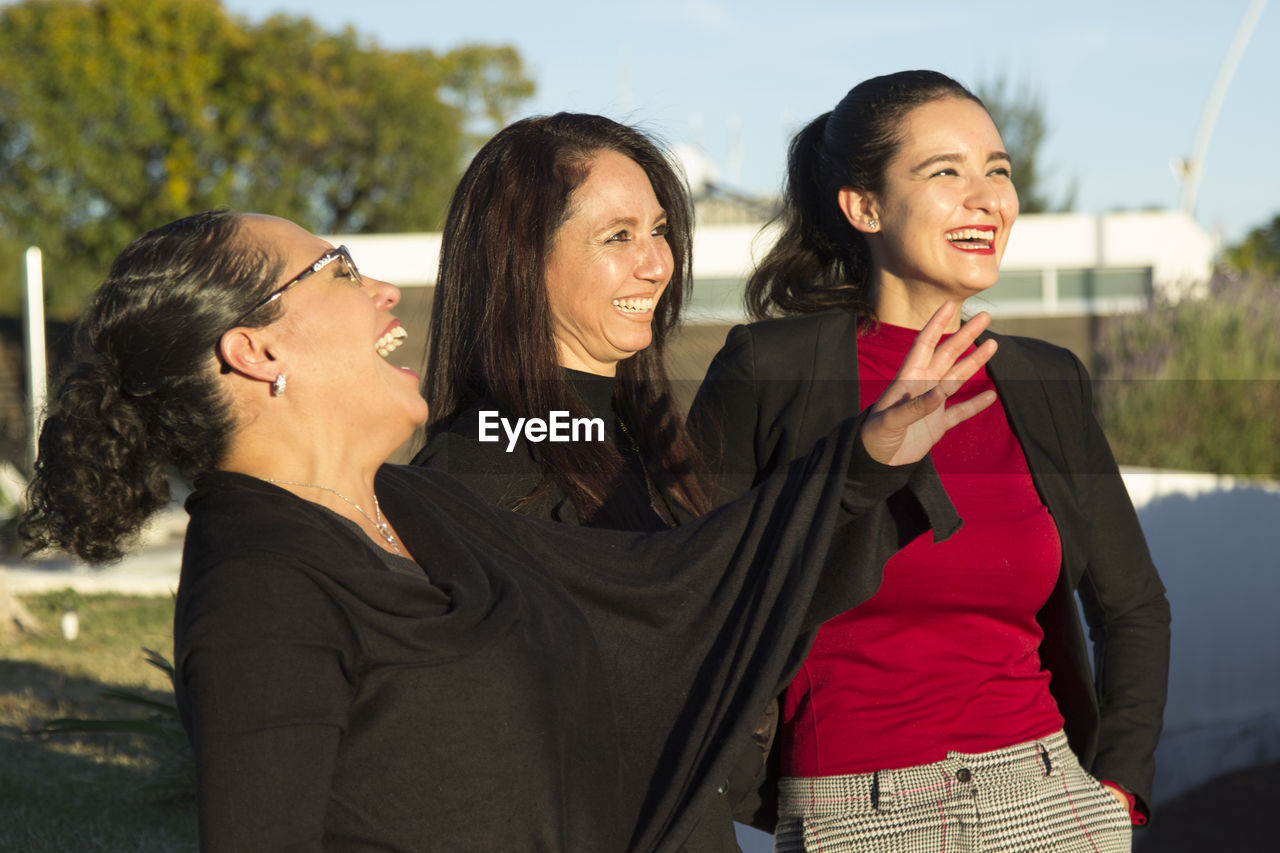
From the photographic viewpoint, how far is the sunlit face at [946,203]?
2.85 m

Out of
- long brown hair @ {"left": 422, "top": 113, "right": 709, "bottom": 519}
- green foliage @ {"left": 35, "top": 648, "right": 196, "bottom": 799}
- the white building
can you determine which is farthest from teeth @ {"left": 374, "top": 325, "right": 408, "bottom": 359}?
the white building

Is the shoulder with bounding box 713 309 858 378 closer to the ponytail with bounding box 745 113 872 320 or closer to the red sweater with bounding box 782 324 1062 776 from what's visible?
the ponytail with bounding box 745 113 872 320

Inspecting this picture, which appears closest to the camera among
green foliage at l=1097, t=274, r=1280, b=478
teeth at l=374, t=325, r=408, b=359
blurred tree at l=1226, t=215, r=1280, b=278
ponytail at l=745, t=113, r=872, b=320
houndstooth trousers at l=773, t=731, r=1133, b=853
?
teeth at l=374, t=325, r=408, b=359

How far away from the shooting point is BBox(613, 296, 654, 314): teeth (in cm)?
282

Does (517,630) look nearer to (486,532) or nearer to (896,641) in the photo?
(486,532)

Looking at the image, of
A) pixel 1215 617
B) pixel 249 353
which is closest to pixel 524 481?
pixel 249 353

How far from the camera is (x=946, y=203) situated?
2.85 meters

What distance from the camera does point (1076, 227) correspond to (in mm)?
22359

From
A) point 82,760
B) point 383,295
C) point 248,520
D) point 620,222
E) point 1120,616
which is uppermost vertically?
point 620,222

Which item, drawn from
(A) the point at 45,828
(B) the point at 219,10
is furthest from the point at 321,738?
(B) the point at 219,10

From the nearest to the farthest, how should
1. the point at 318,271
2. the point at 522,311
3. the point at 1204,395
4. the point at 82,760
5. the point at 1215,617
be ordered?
the point at 318,271, the point at 522,311, the point at 82,760, the point at 1215,617, the point at 1204,395

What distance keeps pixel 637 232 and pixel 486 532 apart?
0.88 m

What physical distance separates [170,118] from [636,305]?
28.4 metres

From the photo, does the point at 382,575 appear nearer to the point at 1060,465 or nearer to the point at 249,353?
the point at 249,353
